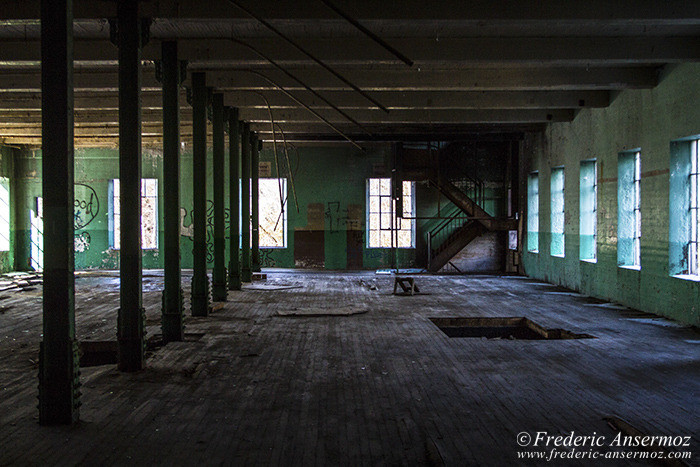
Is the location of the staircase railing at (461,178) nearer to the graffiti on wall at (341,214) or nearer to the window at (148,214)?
the graffiti on wall at (341,214)

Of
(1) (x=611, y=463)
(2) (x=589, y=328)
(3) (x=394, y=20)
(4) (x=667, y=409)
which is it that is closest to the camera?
(1) (x=611, y=463)

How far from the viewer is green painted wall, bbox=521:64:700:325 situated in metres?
8.88

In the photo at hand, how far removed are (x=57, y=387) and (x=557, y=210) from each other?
1291 cm

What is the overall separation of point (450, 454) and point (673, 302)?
692 cm

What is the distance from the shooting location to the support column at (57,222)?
427 centimetres

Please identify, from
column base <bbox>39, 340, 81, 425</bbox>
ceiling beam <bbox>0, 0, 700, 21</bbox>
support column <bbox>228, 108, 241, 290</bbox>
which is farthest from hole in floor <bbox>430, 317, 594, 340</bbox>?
column base <bbox>39, 340, 81, 425</bbox>

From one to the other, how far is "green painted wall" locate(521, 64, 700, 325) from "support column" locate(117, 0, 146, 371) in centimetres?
776

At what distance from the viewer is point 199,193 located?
9.02 m

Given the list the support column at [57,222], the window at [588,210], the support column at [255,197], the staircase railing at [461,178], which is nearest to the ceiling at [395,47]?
the window at [588,210]

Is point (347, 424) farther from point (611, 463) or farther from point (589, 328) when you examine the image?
point (589, 328)

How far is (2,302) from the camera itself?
11359 mm

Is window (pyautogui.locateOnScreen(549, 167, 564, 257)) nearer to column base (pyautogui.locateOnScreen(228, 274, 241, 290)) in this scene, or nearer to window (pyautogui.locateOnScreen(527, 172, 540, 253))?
window (pyautogui.locateOnScreen(527, 172, 540, 253))

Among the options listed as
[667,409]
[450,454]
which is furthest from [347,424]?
[667,409]

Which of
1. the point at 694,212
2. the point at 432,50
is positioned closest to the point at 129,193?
the point at 432,50
